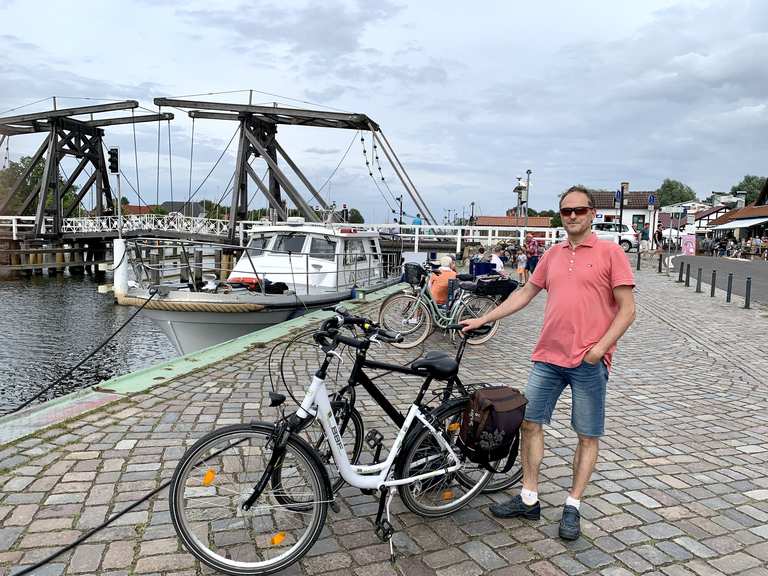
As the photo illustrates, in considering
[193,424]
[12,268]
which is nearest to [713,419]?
[193,424]

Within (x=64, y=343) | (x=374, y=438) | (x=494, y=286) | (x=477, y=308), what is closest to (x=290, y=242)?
(x=477, y=308)

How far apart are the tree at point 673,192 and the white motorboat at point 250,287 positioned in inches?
4830

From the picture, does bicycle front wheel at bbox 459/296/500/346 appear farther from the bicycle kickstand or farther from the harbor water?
the harbor water

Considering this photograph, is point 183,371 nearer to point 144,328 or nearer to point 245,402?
point 245,402

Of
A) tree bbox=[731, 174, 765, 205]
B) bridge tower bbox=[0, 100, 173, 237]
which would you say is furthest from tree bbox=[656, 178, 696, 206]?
bridge tower bbox=[0, 100, 173, 237]

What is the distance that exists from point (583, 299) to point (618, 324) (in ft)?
0.68

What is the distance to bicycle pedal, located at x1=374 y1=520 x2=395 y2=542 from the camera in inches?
114

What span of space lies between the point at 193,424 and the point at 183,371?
1652 mm

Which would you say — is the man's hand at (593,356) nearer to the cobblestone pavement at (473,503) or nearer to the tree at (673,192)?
the cobblestone pavement at (473,503)

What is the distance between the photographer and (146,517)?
3158 millimetres

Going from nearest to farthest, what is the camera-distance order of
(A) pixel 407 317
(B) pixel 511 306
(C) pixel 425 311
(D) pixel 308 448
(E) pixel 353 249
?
(D) pixel 308 448 < (B) pixel 511 306 < (C) pixel 425 311 < (A) pixel 407 317 < (E) pixel 353 249

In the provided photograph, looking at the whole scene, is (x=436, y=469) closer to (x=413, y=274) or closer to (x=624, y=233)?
(x=413, y=274)

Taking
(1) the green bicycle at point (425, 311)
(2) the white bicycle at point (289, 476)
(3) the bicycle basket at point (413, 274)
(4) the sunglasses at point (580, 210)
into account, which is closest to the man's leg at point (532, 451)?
(2) the white bicycle at point (289, 476)

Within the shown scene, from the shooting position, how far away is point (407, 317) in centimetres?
845
